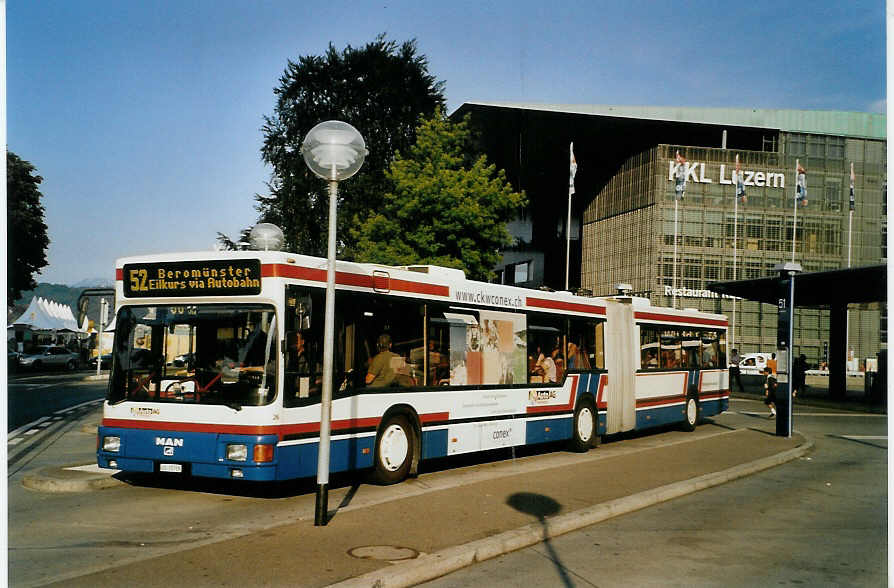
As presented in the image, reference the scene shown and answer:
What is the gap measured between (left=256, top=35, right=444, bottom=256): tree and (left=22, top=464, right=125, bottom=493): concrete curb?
22048 mm

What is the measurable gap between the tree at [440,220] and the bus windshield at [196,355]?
53.8ft

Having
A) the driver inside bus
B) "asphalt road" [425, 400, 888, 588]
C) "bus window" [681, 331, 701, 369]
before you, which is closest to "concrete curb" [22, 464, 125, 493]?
the driver inside bus

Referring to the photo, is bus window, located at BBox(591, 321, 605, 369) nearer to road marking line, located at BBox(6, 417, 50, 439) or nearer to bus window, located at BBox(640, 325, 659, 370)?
bus window, located at BBox(640, 325, 659, 370)

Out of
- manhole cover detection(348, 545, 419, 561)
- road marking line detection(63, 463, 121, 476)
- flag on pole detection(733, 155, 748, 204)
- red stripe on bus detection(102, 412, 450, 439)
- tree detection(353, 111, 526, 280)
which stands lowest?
road marking line detection(63, 463, 121, 476)

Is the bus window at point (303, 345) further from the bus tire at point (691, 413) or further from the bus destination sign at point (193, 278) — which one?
the bus tire at point (691, 413)

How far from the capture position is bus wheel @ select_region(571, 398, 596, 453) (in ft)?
54.2

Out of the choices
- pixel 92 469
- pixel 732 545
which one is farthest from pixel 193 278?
pixel 732 545

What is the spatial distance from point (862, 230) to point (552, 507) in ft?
260

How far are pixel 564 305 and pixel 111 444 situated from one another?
8494 mm

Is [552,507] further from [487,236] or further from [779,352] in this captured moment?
[487,236]

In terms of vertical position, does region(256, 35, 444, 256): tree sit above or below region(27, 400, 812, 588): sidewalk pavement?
above

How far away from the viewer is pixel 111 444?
10641mm

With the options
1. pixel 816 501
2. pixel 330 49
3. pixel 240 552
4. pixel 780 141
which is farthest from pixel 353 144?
pixel 780 141

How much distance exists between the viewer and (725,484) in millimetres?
13180
